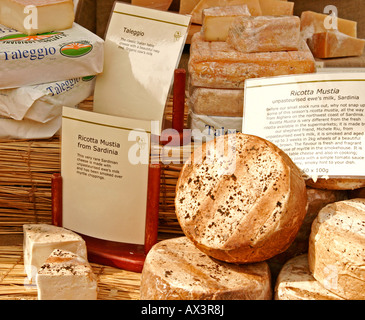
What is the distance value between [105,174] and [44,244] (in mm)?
211

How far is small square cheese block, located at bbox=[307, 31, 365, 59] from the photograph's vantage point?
175cm

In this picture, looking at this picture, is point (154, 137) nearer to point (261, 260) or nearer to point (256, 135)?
point (256, 135)

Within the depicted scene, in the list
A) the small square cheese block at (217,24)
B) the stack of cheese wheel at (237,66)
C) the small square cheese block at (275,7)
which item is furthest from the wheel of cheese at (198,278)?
the small square cheese block at (275,7)

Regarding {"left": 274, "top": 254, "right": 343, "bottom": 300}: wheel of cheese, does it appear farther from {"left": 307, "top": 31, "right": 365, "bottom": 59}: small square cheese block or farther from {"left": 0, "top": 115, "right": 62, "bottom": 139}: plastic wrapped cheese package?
{"left": 307, "top": 31, "right": 365, "bottom": 59}: small square cheese block

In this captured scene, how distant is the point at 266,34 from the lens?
1350mm

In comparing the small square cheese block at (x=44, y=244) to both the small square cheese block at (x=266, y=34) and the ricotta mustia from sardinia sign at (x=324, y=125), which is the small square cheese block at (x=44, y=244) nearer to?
the ricotta mustia from sardinia sign at (x=324, y=125)

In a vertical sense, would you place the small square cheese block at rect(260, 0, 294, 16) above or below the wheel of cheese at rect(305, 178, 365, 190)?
above

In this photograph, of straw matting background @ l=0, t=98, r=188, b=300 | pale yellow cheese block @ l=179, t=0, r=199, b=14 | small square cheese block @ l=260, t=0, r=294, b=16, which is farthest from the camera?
pale yellow cheese block @ l=179, t=0, r=199, b=14

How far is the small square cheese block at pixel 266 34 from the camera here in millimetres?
1344

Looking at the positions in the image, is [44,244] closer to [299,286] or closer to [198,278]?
[198,278]

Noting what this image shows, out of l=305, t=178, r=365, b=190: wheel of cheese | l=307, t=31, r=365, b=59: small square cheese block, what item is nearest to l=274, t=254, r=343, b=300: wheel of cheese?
l=305, t=178, r=365, b=190: wheel of cheese

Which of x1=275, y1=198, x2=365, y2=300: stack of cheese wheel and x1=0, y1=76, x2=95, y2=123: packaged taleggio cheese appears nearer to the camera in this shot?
x1=275, y1=198, x2=365, y2=300: stack of cheese wheel

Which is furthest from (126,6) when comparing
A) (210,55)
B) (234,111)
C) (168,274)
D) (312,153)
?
(168,274)

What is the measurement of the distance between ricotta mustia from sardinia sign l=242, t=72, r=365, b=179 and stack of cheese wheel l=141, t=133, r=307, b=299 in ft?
0.33
